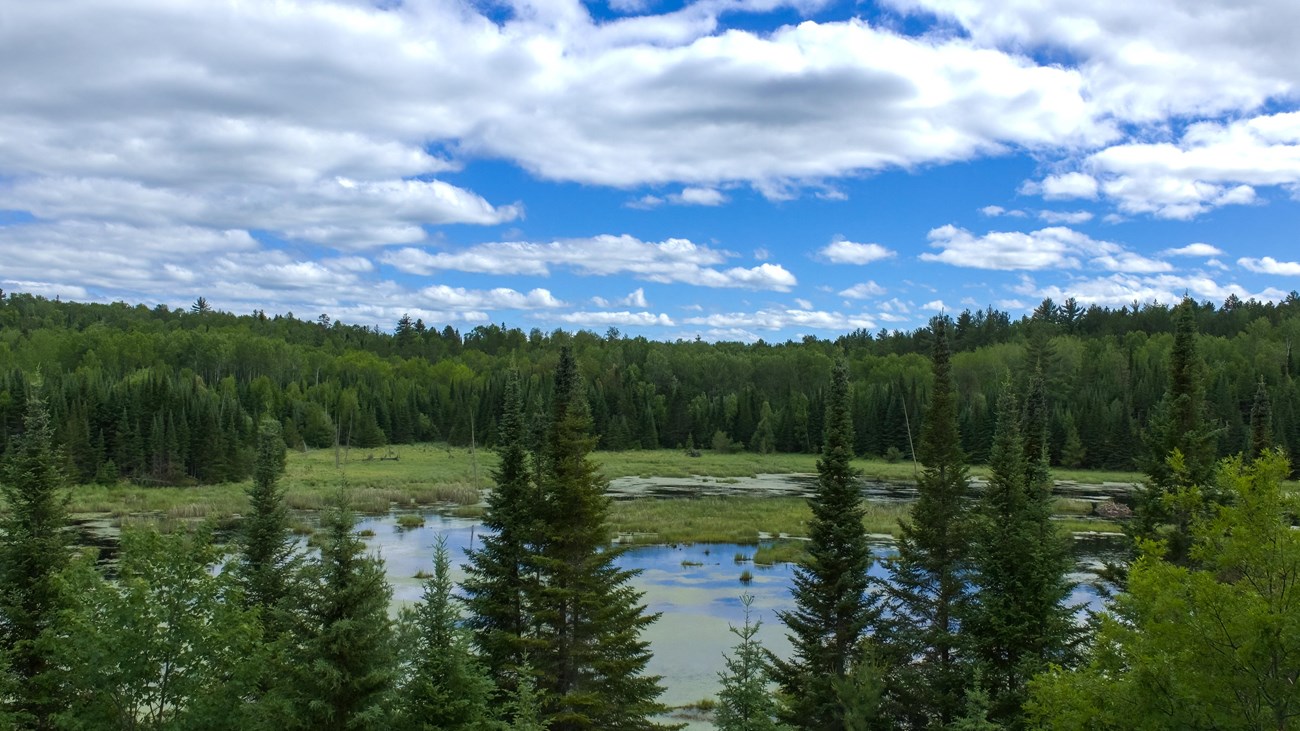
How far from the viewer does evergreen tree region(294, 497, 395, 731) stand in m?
14.9

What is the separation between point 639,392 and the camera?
439ft

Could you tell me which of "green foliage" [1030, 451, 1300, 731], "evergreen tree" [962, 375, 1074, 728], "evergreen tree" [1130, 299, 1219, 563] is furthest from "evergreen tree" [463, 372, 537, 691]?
"evergreen tree" [1130, 299, 1219, 563]

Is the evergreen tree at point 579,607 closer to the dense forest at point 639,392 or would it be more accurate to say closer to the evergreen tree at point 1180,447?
the evergreen tree at point 1180,447

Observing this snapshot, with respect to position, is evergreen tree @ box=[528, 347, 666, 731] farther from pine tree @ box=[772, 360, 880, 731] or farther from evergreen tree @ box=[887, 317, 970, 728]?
evergreen tree @ box=[887, 317, 970, 728]

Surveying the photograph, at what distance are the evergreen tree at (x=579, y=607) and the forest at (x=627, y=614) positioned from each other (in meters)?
0.06

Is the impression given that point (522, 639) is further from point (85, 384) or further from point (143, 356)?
point (143, 356)

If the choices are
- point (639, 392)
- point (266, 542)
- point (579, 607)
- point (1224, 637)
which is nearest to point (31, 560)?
point (266, 542)

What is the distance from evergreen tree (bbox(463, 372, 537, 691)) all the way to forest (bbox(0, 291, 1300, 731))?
0.07 m

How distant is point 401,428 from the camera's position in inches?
5241

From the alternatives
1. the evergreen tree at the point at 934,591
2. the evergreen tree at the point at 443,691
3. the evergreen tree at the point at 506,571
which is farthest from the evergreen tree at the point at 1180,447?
the evergreen tree at the point at 443,691

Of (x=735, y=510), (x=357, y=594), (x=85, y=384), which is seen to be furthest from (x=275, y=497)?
(x=85, y=384)

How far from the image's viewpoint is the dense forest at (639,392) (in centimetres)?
8231

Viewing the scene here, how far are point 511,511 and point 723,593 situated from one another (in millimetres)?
21125

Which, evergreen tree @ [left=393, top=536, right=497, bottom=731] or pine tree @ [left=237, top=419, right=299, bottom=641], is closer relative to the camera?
evergreen tree @ [left=393, top=536, right=497, bottom=731]
